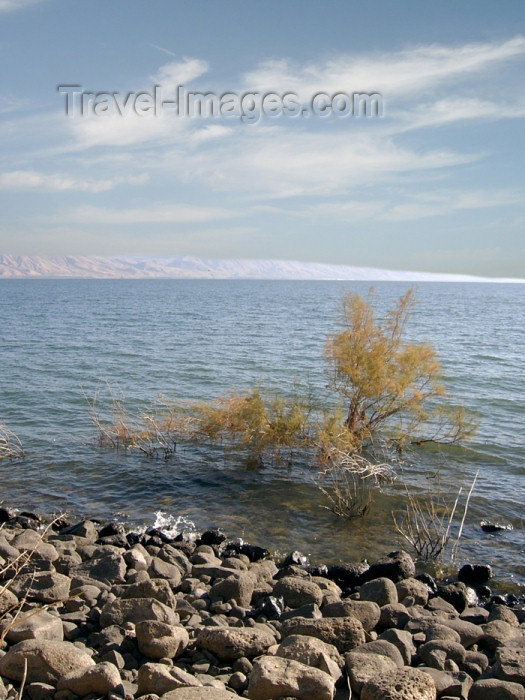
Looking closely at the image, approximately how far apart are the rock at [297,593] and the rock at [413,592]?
1519 mm

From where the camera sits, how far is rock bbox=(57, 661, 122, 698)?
19.9 feet

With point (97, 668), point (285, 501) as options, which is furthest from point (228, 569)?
point (285, 501)

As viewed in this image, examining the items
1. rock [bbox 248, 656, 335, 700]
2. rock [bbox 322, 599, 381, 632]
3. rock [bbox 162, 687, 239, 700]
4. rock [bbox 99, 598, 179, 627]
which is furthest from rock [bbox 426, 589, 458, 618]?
rock [bbox 162, 687, 239, 700]

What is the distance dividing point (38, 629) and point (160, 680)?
1.71 m

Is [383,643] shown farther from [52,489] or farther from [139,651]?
[52,489]

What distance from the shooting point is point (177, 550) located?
11.7m

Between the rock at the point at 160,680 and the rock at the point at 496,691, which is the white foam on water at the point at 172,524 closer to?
the rock at the point at 160,680

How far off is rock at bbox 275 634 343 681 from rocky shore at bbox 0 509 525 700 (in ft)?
0.05

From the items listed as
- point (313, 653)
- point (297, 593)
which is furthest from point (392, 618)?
point (313, 653)

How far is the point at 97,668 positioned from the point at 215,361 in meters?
29.7

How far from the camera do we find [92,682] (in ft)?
19.9

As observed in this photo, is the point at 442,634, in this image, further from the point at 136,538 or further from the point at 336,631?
the point at 136,538

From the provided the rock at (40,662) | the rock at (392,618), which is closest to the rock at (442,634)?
the rock at (392,618)

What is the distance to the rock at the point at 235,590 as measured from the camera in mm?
9242
